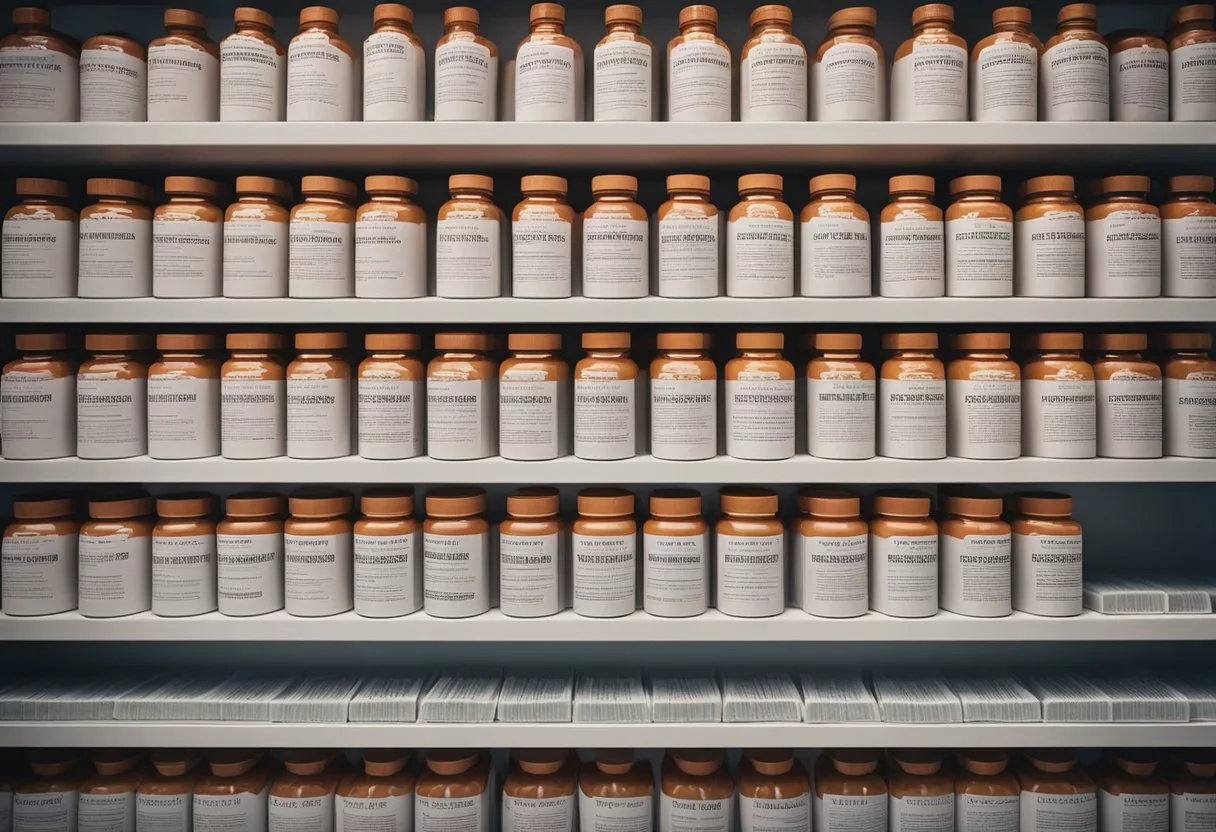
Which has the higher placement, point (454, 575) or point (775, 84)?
point (775, 84)

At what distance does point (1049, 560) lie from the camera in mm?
1120

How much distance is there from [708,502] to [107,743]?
1007 mm

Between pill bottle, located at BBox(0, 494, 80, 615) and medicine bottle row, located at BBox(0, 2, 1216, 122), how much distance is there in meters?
0.59

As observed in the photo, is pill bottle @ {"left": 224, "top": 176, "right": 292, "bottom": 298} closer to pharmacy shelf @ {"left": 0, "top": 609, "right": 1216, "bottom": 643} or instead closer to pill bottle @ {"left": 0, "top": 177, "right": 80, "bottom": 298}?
pill bottle @ {"left": 0, "top": 177, "right": 80, "bottom": 298}

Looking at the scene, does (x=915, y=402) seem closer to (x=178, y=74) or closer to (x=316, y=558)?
(x=316, y=558)

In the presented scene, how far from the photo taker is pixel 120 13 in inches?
53.1

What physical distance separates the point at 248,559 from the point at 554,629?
1.52ft

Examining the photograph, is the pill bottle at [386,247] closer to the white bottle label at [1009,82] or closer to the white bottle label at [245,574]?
the white bottle label at [245,574]

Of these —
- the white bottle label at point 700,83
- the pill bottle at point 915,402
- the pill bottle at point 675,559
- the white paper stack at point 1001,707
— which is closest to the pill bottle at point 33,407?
the pill bottle at point 675,559

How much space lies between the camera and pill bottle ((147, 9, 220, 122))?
3.70ft

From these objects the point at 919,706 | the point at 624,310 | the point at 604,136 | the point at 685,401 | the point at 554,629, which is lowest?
the point at 919,706

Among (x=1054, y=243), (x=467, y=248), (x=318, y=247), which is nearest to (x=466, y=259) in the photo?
(x=467, y=248)

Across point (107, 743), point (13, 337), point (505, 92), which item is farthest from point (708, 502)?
point (13, 337)

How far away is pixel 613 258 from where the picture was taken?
3.65 ft
